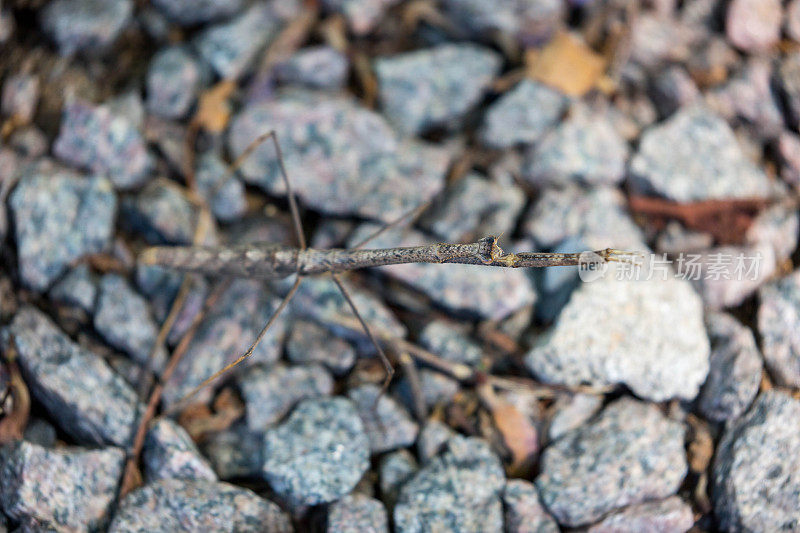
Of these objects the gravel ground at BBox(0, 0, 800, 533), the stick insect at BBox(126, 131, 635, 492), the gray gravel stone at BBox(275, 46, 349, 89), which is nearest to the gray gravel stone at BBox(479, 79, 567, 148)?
the gravel ground at BBox(0, 0, 800, 533)

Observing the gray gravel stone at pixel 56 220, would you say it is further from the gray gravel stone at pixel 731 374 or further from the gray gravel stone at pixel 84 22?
the gray gravel stone at pixel 731 374

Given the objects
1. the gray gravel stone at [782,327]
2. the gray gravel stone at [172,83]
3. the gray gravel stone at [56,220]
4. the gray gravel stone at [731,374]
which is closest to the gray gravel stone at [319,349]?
the gray gravel stone at [56,220]

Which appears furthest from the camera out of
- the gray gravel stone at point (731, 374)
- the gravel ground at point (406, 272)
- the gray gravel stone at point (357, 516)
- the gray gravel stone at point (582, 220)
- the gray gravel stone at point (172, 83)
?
the gray gravel stone at point (172, 83)

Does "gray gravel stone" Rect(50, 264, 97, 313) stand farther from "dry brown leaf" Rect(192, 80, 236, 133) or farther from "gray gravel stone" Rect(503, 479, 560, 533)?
"gray gravel stone" Rect(503, 479, 560, 533)

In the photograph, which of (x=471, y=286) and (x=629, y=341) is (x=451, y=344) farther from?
(x=629, y=341)

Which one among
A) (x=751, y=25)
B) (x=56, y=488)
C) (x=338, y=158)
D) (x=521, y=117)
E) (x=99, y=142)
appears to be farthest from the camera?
(x=751, y=25)

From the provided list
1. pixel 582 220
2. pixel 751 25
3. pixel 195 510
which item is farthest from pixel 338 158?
pixel 751 25
